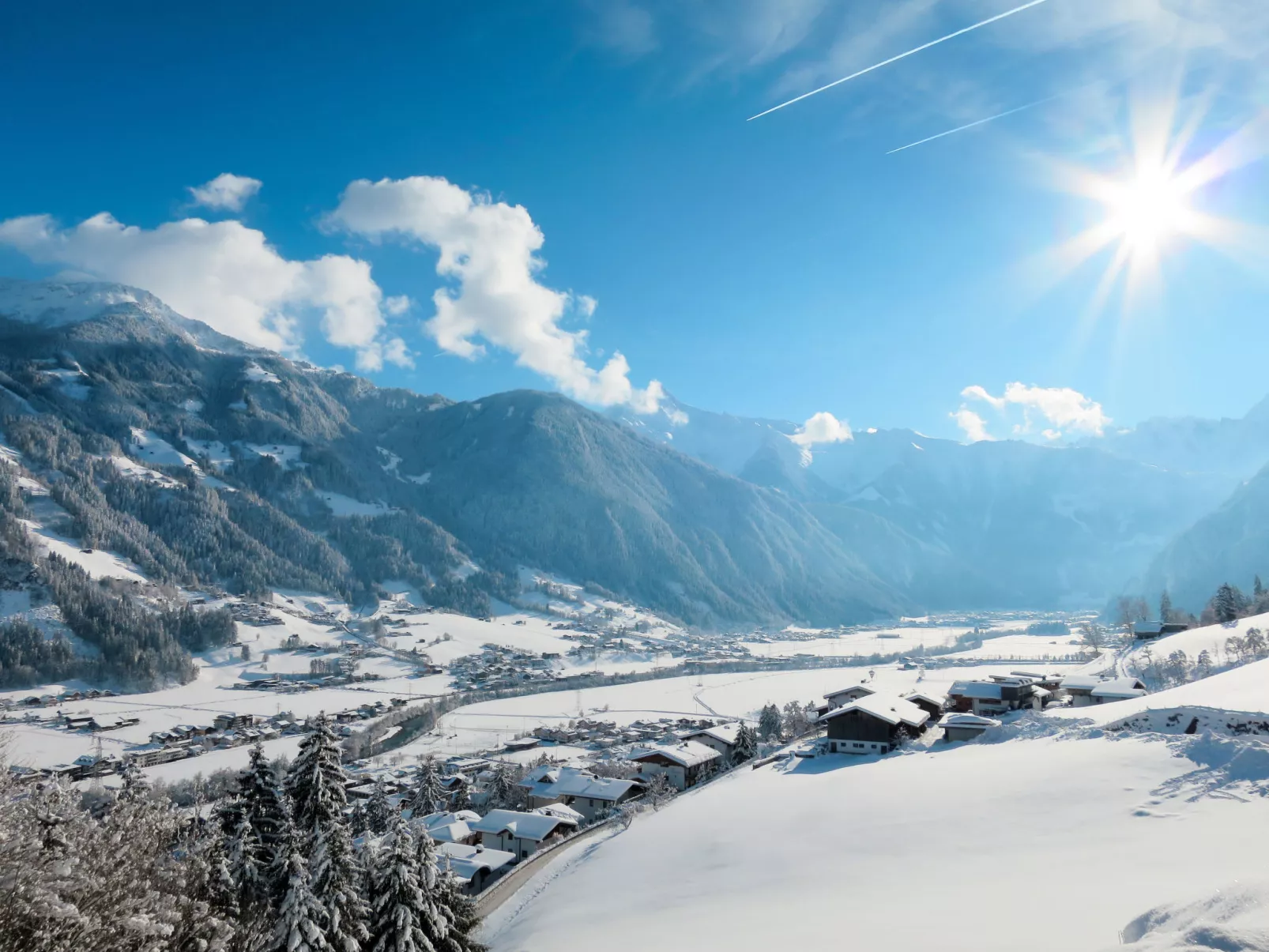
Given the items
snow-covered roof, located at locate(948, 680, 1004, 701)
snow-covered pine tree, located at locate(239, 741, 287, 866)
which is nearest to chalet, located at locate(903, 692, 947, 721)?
snow-covered roof, located at locate(948, 680, 1004, 701)

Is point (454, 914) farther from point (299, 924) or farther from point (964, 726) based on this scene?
point (964, 726)

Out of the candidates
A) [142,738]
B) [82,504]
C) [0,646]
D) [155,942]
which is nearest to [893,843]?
[155,942]

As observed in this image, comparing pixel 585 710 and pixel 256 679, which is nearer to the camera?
pixel 585 710

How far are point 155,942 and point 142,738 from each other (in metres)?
95.0

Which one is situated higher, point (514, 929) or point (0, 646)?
point (0, 646)

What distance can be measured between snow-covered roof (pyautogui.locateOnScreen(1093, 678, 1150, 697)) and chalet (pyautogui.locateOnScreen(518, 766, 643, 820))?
32.6 meters

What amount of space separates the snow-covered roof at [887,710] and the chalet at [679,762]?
46.5ft

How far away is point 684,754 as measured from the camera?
57.2 m

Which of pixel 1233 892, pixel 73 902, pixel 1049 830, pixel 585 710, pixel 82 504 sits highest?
pixel 82 504

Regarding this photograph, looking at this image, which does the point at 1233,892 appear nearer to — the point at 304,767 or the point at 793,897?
the point at 793,897

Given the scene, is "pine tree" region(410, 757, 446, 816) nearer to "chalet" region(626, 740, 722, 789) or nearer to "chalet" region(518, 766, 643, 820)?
"chalet" region(518, 766, 643, 820)

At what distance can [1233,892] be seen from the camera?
1059 centimetres

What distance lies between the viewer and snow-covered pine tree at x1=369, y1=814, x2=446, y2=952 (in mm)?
18188

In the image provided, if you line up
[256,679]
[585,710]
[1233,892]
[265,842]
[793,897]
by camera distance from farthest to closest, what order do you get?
[256,679] → [585,710] → [265,842] → [793,897] → [1233,892]
